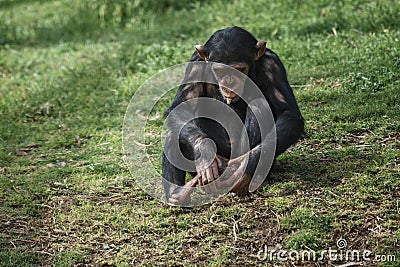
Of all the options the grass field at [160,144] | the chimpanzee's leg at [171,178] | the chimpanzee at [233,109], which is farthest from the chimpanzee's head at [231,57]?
the grass field at [160,144]

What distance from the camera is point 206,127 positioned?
17.9 feet

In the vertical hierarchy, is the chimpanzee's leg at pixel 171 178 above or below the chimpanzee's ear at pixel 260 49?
below

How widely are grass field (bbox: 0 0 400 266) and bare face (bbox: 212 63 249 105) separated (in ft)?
2.35

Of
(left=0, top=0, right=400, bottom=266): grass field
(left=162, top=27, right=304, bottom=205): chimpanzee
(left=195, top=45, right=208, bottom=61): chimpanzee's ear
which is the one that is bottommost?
(left=0, top=0, right=400, bottom=266): grass field

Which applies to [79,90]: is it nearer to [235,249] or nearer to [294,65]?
[294,65]

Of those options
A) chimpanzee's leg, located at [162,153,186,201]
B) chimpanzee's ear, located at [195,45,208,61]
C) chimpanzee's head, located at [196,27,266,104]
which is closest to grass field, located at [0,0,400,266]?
chimpanzee's leg, located at [162,153,186,201]

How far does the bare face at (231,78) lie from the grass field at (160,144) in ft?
2.35

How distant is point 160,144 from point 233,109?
135 cm

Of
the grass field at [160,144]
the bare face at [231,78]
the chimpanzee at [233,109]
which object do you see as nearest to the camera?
the grass field at [160,144]

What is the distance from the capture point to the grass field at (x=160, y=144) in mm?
4473

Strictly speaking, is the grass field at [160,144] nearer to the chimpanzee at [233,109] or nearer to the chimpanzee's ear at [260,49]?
the chimpanzee at [233,109]

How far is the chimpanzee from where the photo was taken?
5.01m

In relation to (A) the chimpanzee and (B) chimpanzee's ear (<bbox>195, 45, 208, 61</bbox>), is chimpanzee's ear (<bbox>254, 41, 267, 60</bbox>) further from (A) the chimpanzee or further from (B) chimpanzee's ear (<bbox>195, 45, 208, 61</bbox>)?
(B) chimpanzee's ear (<bbox>195, 45, 208, 61</bbox>)

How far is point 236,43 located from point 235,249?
1.62 metres
